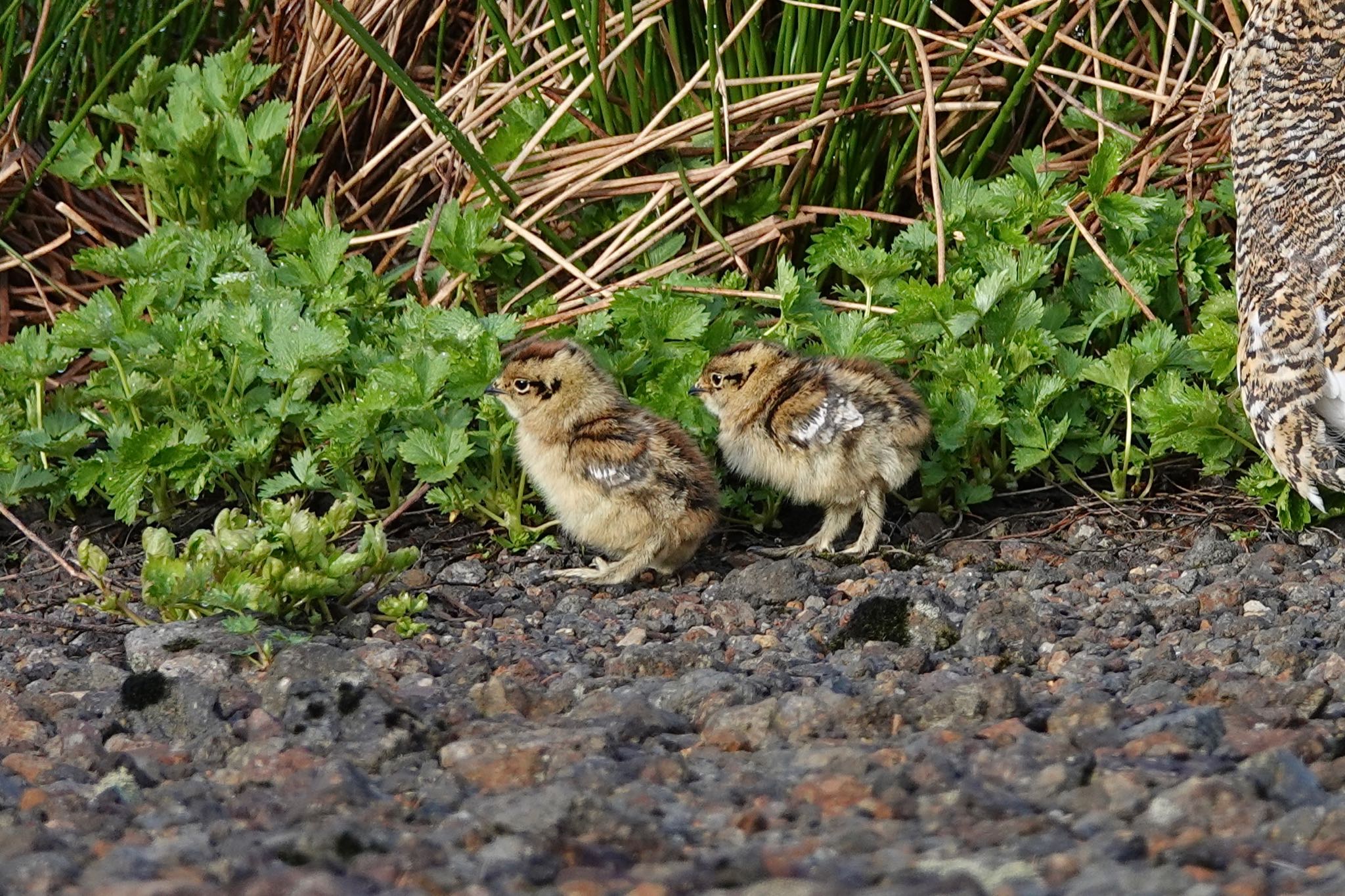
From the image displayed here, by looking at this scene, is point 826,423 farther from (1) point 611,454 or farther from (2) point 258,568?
(2) point 258,568

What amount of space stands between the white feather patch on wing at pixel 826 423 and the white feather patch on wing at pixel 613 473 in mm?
445

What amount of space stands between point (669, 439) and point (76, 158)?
8.20 ft

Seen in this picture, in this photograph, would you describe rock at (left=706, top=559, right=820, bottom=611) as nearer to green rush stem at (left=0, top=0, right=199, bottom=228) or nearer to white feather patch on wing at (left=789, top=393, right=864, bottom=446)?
white feather patch on wing at (left=789, top=393, right=864, bottom=446)

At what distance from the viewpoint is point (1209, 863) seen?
236 cm

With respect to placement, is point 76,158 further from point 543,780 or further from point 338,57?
point 543,780

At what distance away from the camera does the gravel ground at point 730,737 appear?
2416mm

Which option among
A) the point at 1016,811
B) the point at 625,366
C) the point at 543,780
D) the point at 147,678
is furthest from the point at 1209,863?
the point at 625,366

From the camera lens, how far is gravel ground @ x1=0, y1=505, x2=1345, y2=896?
242 centimetres

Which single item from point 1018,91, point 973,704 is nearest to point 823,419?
point 1018,91

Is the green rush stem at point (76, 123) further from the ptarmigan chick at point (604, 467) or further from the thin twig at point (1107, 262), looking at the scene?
the thin twig at point (1107, 262)

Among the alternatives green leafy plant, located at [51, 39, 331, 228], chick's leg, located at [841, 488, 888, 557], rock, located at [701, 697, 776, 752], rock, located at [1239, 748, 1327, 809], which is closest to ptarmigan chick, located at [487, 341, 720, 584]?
chick's leg, located at [841, 488, 888, 557]

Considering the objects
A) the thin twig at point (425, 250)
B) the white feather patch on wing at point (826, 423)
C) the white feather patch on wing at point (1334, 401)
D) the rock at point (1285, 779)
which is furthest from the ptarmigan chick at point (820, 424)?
the rock at point (1285, 779)

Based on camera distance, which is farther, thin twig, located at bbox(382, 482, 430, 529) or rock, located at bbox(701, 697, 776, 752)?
thin twig, located at bbox(382, 482, 430, 529)

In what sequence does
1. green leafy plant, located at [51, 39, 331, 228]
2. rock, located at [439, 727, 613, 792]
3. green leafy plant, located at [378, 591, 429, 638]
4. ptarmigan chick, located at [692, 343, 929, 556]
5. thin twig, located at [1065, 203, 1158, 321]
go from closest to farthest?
rock, located at [439, 727, 613, 792], green leafy plant, located at [378, 591, 429, 638], ptarmigan chick, located at [692, 343, 929, 556], thin twig, located at [1065, 203, 1158, 321], green leafy plant, located at [51, 39, 331, 228]
